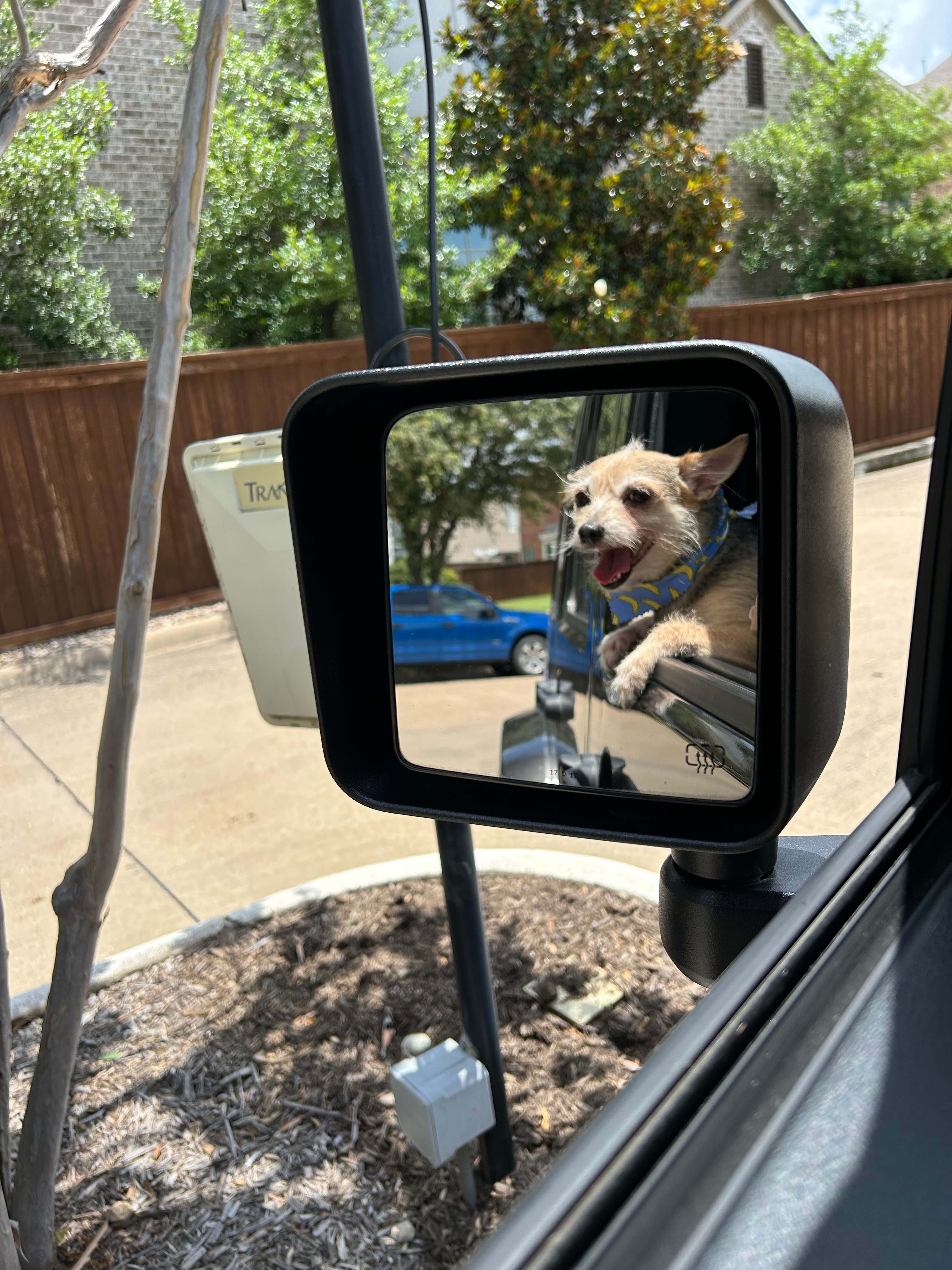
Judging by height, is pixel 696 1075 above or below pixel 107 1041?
above

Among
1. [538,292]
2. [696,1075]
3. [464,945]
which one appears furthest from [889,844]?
[538,292]

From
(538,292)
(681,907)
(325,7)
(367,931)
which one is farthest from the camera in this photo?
(538,292)

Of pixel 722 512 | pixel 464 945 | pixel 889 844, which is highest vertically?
pixel 722 512

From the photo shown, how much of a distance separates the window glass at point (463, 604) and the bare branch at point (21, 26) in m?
1.66

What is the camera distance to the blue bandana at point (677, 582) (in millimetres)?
1163

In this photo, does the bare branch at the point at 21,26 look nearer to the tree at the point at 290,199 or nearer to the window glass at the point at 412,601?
the window glass at the point at 412,601

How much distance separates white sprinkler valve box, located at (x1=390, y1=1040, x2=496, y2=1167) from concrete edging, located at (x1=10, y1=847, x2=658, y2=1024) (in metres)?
0.83

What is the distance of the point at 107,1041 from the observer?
2898 mm

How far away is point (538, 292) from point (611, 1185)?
36.2ft

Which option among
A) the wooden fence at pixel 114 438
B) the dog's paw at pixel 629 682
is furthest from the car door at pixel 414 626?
the wooden fence at pixel 114 438

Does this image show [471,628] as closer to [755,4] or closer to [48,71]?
[48,71]

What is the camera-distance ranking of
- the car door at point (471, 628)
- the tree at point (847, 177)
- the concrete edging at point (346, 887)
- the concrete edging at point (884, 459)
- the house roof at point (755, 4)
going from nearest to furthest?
the car door at point (471, 628), the concrete edging at point (346, 887), the concrete edging at point (884, 459), the tree at point (847, 177), the house roof at point (755, 4)

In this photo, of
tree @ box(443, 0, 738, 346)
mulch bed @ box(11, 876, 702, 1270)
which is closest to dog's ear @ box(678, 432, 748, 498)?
mulch bed @ box(11, 876, 702, 1270)

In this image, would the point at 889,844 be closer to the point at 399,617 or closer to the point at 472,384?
the point at 472,384
